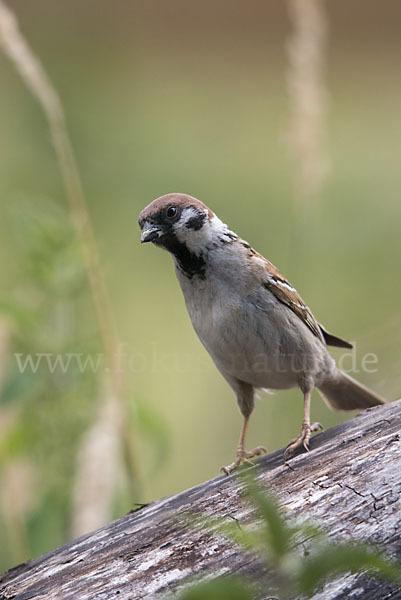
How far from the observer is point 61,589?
168 centimetres

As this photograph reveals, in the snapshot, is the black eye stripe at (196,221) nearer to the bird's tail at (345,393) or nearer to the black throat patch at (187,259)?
the black throat patch at (187,259)

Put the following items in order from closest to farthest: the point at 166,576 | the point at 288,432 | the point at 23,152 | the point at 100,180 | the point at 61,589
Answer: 1. the point at 166,576
2. the point at 61,589
3. the point at 288,432
4. the point at 100,180
5. the point at 23,152

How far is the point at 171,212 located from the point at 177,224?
5 cm

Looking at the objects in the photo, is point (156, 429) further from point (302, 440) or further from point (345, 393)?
point (345, 393)

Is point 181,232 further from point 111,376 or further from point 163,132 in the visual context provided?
point 163,132

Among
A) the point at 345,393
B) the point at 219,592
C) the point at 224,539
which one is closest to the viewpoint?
the point at 219,592

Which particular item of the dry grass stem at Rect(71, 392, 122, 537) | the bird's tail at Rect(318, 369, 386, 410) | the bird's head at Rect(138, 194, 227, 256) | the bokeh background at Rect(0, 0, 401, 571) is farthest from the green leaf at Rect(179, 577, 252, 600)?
the bird's tail at Rect(318, 369, 386, 410)

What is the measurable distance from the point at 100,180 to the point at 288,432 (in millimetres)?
4326

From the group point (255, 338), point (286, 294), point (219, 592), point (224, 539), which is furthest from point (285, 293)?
point (219, 592)

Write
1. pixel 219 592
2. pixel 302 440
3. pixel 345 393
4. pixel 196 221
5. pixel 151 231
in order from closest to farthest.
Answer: pixel 219 592
pixel 302 440
pixel 151 231
pixel 196 221
pixel 345 393

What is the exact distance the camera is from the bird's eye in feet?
8.44

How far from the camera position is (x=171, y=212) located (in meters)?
2.58

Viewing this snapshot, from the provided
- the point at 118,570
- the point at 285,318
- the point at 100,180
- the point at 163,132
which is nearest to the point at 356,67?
the point at 163,132

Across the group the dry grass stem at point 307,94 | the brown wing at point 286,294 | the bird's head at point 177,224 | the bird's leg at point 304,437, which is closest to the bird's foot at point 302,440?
the bird's leg at point 304,437
